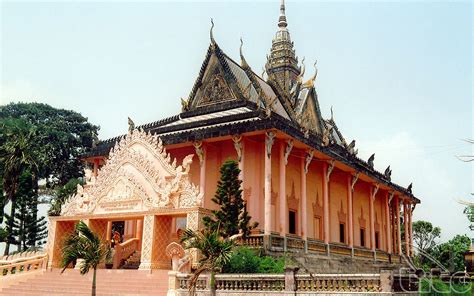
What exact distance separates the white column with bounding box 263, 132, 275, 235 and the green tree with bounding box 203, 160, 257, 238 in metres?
2.03

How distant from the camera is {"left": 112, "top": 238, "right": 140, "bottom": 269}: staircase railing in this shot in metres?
19.9

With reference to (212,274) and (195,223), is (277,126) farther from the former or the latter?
(212,274)

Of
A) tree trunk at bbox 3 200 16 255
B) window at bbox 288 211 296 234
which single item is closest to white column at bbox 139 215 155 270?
window at bbox 288 211 296 234

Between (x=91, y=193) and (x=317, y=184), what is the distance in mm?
10318

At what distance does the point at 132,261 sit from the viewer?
2034cm

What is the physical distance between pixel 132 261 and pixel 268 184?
21.5ft

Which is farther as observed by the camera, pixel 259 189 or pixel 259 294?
pixel 259 189

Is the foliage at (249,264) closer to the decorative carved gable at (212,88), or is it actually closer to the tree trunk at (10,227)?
the decorative carved gable at (212,88)

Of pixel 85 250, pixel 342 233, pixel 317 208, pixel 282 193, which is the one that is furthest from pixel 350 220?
pixel 85 250

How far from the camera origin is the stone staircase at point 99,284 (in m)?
14.9

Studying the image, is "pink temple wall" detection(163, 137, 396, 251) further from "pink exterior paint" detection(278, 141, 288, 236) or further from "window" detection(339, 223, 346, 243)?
"pink exterior paint" detection(278, 141, 288, 236)

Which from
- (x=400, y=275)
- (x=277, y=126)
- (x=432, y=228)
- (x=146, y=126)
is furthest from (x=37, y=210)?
(x=432, y=228)

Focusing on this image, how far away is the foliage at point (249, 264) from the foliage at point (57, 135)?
26072 millimetres

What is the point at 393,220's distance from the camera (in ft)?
112
